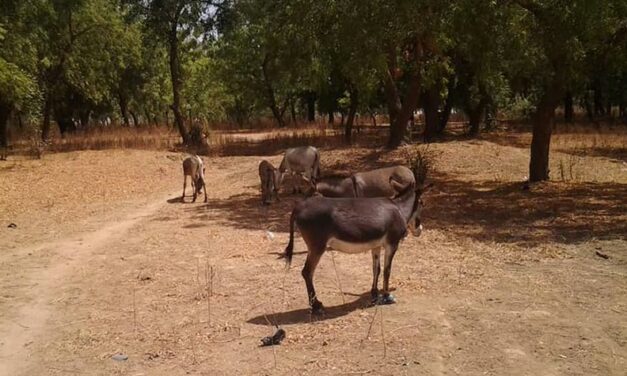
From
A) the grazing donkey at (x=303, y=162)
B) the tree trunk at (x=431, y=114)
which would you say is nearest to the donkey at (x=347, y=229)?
the grazing donkey at (x=303, y=162)

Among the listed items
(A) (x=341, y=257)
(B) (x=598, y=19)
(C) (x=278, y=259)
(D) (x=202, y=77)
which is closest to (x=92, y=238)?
(C) (x=278, y=259)

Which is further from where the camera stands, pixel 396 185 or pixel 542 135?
pixel 542 135

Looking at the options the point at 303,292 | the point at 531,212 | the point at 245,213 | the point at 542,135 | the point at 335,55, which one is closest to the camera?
the point at 303,292

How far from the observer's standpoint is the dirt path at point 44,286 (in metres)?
6.69

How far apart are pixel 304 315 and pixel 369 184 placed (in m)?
5.56

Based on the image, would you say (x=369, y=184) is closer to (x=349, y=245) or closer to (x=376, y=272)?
(x=376, y=272)

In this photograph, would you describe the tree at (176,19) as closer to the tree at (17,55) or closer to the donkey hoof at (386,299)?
the tree at (17,55)

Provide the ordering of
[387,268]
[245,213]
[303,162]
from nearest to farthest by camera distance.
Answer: [387,268], [245,213], [303,162]

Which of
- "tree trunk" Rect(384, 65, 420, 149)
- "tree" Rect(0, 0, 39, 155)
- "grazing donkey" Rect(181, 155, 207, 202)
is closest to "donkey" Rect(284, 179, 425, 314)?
"grazing donkey" Rect(181, 155, 207, 202)

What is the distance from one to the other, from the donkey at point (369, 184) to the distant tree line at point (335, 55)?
3.76 meters

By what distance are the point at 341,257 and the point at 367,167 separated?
1091cm

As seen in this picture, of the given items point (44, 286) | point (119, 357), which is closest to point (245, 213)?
point (44, 286)

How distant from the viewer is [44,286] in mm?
9117

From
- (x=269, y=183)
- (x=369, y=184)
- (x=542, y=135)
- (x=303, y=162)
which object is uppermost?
(x=542, y=135)
